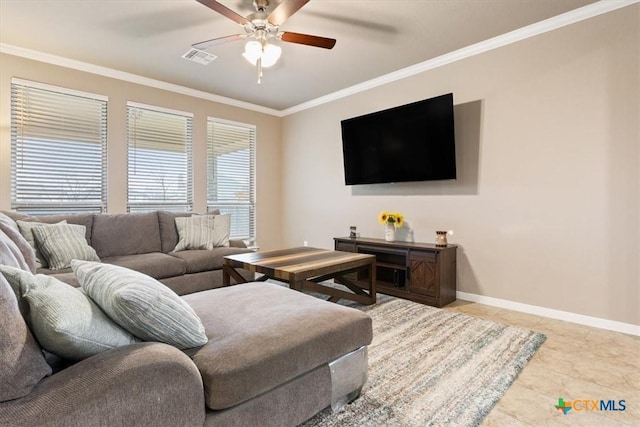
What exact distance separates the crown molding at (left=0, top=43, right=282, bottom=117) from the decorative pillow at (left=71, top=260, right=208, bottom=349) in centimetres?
362

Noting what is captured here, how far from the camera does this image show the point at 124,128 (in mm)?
4215

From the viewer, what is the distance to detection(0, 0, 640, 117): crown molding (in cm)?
284

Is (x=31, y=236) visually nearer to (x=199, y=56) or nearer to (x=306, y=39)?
(x=199, y=56)

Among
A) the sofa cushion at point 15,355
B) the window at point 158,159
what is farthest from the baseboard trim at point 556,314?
the window at point 158,159

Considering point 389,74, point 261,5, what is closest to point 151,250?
point 261,5

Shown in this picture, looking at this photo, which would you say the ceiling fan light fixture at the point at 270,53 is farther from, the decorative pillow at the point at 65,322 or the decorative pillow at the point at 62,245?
the decorative pillow at the point at 62,245

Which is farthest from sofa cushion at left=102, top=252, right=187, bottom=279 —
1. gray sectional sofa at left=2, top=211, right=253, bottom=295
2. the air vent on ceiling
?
the air vent on ceiling

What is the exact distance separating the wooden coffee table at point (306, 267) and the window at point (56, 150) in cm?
221

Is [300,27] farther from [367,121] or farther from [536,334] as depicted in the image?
[536,334]

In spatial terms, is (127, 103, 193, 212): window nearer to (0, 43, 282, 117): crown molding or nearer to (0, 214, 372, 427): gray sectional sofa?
(0, 43, 282, 117): crown molding

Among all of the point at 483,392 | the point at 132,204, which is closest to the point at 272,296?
the point at 483,392

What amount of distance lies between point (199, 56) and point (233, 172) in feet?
6.67

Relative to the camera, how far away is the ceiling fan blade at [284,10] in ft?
7.07

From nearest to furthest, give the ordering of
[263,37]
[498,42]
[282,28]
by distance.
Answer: [263,37] < [282,28] < [498,42]
